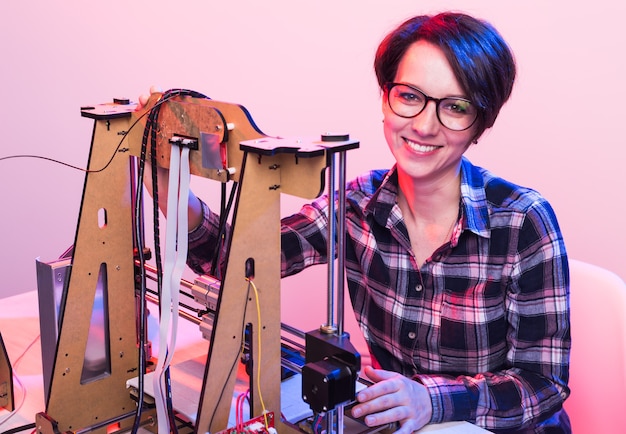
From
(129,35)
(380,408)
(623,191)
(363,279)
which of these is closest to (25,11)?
(129,35)

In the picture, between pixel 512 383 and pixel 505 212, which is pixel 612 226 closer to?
pixel 505 212

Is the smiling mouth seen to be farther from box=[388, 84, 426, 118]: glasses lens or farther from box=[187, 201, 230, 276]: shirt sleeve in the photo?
box=[187, 201, 230, 276]: shirt sleeve

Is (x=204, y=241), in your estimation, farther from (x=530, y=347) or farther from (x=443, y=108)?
(x=530, y=347)

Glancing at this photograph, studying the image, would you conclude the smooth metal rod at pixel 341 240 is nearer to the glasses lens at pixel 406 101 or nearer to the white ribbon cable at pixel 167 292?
the white ribbon cable at pixel 167 292

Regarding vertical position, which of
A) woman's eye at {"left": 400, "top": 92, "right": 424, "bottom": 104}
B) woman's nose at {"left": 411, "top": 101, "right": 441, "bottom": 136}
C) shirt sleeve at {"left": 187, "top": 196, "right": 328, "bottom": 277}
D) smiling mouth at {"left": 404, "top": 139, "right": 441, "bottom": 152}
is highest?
woman's eye at {"left": 400, "top": 92, "right": 424, "bottom": 104}

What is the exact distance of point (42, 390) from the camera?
140cm

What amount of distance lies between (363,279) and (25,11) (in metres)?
2.00

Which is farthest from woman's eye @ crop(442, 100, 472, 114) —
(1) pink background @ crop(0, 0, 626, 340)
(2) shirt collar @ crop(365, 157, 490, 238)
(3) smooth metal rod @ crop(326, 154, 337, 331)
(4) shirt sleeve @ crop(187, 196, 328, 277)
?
(1) pink background @ crop(0, 0, 626, 340)

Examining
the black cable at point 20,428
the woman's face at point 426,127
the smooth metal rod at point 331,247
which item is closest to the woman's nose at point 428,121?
the woman's face at point 426,127

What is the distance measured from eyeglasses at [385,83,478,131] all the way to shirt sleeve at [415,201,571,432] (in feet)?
0.71

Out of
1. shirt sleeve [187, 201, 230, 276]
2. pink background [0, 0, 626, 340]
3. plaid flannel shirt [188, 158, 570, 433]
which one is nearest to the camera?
plaid flannel shirt [188, 158, 570, 433]

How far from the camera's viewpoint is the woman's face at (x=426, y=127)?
1.39m

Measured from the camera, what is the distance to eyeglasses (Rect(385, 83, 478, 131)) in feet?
4.58

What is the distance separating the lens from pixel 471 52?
54.9 inches
